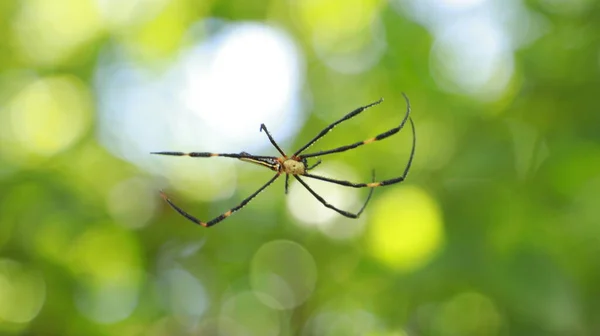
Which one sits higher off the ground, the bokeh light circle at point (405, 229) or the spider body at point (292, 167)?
the spider body at point (292, 167)

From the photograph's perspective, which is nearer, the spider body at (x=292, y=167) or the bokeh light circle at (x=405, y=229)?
the spider body at (x=292, y=167)

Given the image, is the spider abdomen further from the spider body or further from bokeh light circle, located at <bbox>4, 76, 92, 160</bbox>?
bokeh light circle, located at <bbox>4, 76, 92, 160</bbox>

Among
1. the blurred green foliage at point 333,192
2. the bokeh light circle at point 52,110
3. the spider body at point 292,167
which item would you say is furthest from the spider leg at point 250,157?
the bokeh light circle at point 52,110

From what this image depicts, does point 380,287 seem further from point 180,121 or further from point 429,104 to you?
point 180,121

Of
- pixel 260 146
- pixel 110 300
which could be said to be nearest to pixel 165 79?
pixel 260 146

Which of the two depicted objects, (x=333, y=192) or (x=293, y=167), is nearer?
(x=293, y=167)

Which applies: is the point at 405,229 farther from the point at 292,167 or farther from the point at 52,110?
the point at 52,110

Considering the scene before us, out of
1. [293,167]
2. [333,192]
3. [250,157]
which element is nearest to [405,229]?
[333,192]

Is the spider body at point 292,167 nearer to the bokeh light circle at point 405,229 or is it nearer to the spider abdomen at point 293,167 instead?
the spider abdomen at point 293,167

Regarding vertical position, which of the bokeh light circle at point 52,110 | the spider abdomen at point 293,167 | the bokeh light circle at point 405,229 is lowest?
the bokeh light circle at point 405,229
